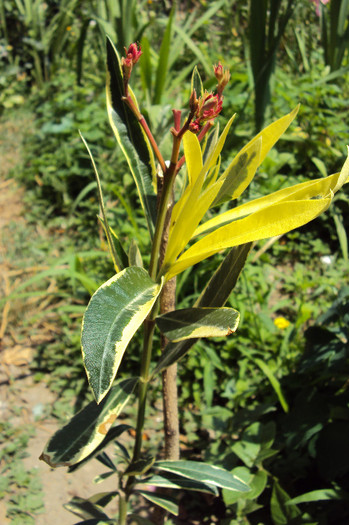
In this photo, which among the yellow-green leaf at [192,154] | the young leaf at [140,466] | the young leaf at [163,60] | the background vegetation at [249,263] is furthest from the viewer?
the young leaf at [163,60]

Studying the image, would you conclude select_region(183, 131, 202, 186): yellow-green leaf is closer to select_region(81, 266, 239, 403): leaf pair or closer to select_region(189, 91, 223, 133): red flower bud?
select_region(189, 91, 223, 133): red flower bud

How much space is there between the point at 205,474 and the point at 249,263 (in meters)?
1.22

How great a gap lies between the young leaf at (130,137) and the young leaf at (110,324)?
0.27 m

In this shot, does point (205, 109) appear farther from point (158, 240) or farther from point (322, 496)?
point (322, 496)

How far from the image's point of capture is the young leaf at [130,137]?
101 cm

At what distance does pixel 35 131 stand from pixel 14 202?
680 millimetres

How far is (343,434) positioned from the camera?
1.45 meters

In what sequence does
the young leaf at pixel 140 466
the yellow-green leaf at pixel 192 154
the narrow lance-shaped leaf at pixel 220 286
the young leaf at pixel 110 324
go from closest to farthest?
the young leaf at pixel 110 324, the yellow-green leaf at pixel 192 154, the narrow lance-shaped leaf at pixel 220 286, the young leaf at pixel 140 466

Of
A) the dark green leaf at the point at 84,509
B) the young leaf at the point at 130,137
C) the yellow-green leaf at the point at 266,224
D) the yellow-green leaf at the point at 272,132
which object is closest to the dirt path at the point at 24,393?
the dark green leaf at the point at 84,509

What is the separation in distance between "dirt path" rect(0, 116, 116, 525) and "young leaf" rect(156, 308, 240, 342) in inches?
41.4

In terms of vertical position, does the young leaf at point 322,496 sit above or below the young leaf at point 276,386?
below

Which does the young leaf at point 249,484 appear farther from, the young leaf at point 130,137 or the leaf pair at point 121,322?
the young leaf at point 130,137

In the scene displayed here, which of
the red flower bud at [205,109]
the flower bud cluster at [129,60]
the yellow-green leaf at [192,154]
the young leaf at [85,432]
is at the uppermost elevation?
the flower bud cluster at [129,60]

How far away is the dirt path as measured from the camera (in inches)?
67.3
